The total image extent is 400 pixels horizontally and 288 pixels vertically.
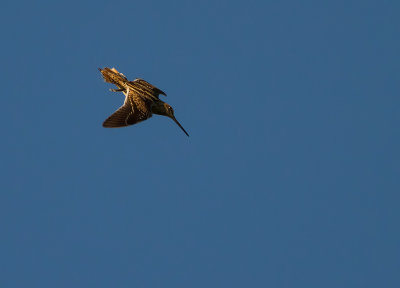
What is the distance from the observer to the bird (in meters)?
33.9

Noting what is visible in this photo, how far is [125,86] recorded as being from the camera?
3400 centimetres

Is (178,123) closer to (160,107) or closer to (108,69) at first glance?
(160,107)

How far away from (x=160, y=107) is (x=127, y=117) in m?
1.29

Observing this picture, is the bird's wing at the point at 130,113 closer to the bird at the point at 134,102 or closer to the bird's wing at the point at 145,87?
the bird at the point at 134,102

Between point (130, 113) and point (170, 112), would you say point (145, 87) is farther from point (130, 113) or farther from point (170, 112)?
point (170, 112)

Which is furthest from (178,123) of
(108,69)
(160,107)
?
(108,69)

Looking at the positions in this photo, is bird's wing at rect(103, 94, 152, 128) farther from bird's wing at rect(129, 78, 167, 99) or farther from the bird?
bird's wing at rect(129, 78, 167, 99)

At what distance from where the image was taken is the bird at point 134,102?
33875 millimetres

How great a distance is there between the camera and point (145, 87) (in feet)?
111

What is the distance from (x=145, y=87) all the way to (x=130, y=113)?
107cm

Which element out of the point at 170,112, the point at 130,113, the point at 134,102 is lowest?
the point at 130,113

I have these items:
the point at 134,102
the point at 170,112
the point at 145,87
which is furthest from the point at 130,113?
the point at 170,112

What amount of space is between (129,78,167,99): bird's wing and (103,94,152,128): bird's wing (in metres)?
0.36

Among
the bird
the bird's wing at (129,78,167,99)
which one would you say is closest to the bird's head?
the bird
